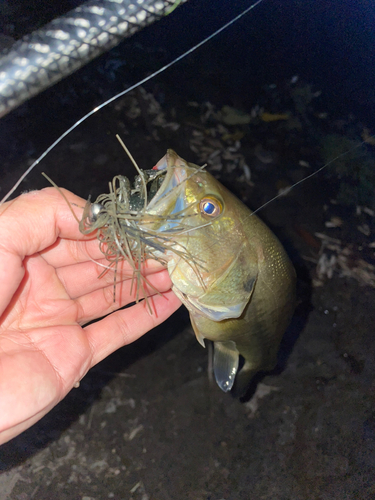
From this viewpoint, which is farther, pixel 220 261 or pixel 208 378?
pixel 208 378

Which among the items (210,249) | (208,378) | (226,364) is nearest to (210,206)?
(210,249)

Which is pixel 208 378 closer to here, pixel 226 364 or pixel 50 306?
pixel 226 364

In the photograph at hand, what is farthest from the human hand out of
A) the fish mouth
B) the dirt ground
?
the dirt ground

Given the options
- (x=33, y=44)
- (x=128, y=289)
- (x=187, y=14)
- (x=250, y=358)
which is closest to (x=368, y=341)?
(x=250, y=358)

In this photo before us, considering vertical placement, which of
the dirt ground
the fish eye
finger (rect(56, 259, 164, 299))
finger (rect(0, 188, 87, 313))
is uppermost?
finger (rect(0, 188, 87, 313))

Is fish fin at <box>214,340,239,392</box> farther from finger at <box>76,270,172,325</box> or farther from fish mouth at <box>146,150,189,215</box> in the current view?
fish mouth at <box>146,150,189,215</box>

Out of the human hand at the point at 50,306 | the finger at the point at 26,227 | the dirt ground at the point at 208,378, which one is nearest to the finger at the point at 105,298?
the human hand at the point at 50,306
